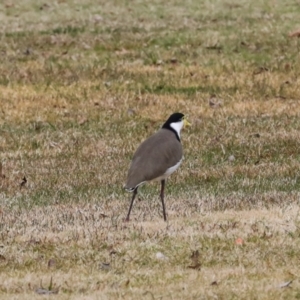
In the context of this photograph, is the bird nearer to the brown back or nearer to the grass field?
the brown back

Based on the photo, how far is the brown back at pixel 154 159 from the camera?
9.23 meters

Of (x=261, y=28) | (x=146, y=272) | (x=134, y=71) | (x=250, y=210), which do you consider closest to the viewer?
(x=146, y=272)

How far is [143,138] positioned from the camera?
49.0 ft

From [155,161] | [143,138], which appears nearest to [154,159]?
[155,161]

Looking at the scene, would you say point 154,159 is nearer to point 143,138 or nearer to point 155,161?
point 155,161

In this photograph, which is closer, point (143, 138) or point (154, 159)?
point (154, 159)

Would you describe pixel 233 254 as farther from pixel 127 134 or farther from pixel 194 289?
pixel 127 134

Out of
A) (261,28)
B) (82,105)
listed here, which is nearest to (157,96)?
(82,105)

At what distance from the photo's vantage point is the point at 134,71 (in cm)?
1967

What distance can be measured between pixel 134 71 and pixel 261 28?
4932 millimetres

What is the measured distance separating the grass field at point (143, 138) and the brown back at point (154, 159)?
19.3 inches

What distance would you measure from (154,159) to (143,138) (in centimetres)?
555

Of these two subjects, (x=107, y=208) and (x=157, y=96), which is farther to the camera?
(x=157, y=96)

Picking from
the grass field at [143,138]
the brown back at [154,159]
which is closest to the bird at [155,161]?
the brown back at [154,159]
